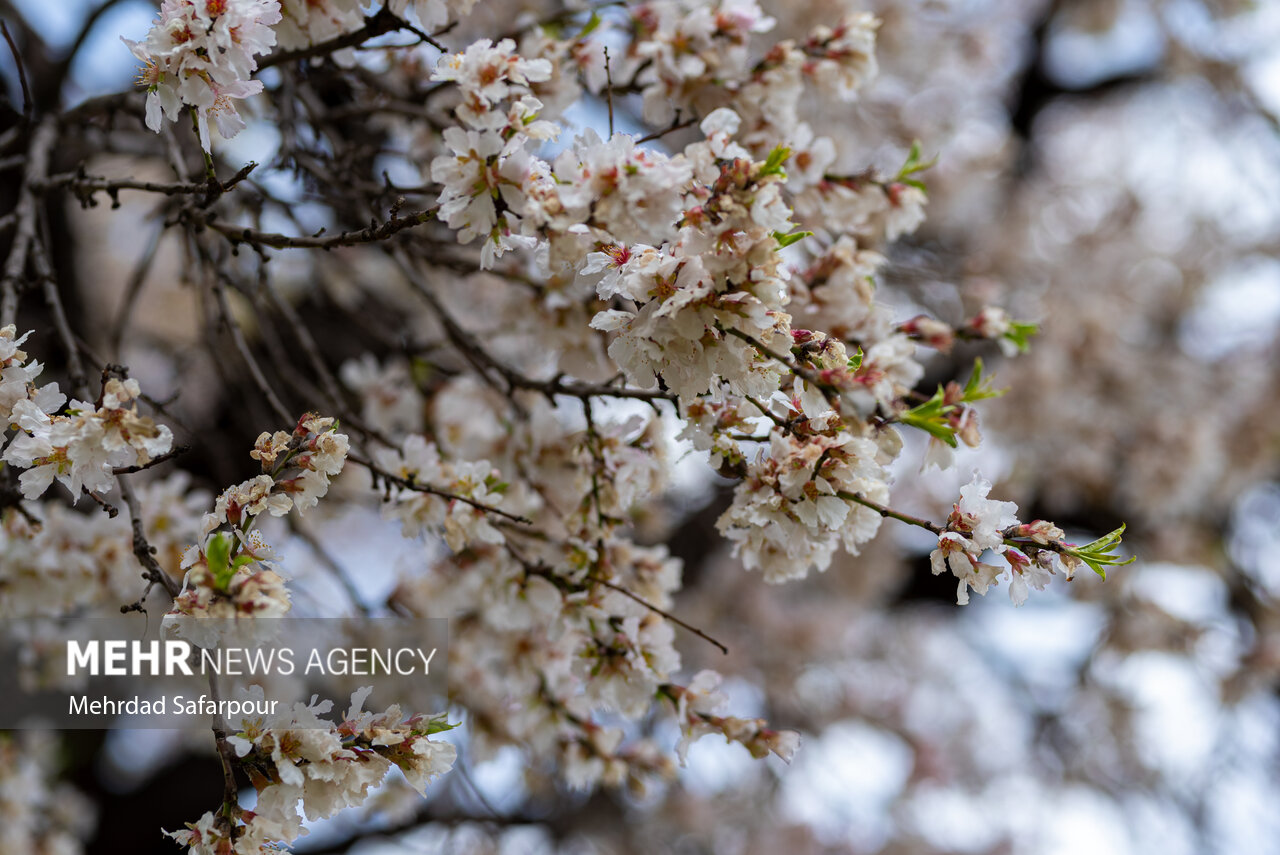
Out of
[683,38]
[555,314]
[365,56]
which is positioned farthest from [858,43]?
[365,56]

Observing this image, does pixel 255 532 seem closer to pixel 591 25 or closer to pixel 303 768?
pixel 303 768

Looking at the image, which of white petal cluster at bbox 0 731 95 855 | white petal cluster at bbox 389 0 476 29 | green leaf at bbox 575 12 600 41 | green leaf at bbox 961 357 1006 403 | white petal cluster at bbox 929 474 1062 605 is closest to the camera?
white petal cluster at bbox 929 474 1062 605

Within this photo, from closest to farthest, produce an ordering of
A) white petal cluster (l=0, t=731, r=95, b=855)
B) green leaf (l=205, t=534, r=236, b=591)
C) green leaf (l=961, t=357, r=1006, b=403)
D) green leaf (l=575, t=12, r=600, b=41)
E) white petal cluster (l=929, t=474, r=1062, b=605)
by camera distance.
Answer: green leaf (l=205, t=534, r=236, b=591), white petal cluster (l=929, t=474, r=1062, b=605), green leaf (l=961, t=357, r=1006, b=403), green leaf (l=575, t=12, r=600, b=41), white petal cluster (l=0, t=731, r=95, b=855)

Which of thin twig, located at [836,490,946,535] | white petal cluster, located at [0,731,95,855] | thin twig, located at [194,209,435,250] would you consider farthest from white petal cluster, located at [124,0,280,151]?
white petal cluster, located at [0,731,95,855]

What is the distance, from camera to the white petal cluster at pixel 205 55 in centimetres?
107

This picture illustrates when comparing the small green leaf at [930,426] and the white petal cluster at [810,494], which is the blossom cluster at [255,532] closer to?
the white petal cluster at [810,494]

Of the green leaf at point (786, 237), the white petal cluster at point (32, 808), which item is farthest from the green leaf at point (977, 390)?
the white petal cluster at point (32, 808)

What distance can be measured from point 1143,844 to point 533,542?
488 centimetres

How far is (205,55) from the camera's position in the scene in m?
1.10

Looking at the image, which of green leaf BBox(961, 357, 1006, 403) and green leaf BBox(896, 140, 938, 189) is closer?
green leaf BBox(961, 357, 1006, 403)

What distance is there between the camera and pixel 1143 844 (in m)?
4.89

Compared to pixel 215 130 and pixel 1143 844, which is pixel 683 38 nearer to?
pixel 215 130

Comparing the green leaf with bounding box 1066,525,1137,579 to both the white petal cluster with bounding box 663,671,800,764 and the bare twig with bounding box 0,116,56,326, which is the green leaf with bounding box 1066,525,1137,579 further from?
the bare twig with bounding box 0,116,56,326

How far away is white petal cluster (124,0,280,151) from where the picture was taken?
107 cm
